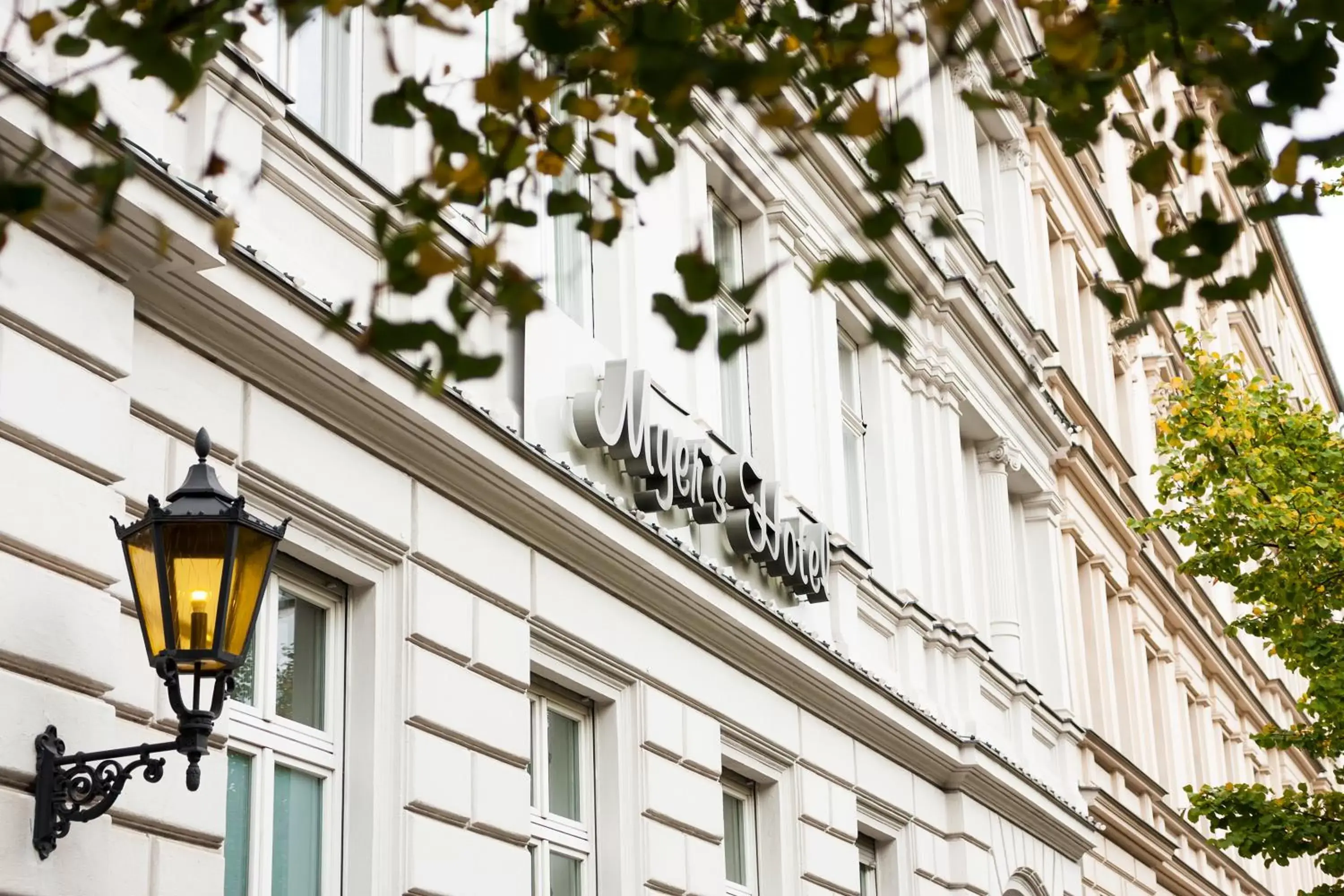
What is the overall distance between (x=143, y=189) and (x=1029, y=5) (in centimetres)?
438

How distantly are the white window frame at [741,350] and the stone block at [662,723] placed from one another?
9.60 ft

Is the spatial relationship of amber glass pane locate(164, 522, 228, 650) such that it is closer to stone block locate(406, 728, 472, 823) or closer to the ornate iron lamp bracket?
the ornate iron lamp bracket

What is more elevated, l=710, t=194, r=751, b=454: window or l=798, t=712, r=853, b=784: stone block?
l=710, t=194, r=751, b=454: window

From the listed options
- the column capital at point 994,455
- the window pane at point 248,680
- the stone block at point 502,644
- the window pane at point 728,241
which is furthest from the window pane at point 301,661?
the column capital at point 994,455

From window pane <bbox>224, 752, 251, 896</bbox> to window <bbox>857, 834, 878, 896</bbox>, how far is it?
8369mm

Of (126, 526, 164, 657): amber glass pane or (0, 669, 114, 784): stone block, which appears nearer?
(0, 669, 114, 784): stone block

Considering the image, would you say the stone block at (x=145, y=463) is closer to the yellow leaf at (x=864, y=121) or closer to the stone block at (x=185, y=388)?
the stone block at (x=185, y=388)

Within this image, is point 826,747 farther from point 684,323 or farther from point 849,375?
point 684,323

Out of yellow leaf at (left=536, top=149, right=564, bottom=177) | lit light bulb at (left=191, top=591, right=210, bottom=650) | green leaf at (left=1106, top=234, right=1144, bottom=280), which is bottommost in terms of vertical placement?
green leaf at (left=1106, top=234, right=1144, bottom=280)

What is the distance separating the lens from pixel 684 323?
13.0 ft

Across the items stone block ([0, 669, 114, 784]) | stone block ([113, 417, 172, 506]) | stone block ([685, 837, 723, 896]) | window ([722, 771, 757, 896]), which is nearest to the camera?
stone block ([0, 669, 114, 784])

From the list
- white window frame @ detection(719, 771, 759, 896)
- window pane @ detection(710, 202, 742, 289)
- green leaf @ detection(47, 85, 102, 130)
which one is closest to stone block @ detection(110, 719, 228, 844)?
green leaf @ detection(47, 85, 102, 130)

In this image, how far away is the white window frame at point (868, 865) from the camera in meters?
16.5

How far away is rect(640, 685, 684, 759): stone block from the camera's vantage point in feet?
40.4
